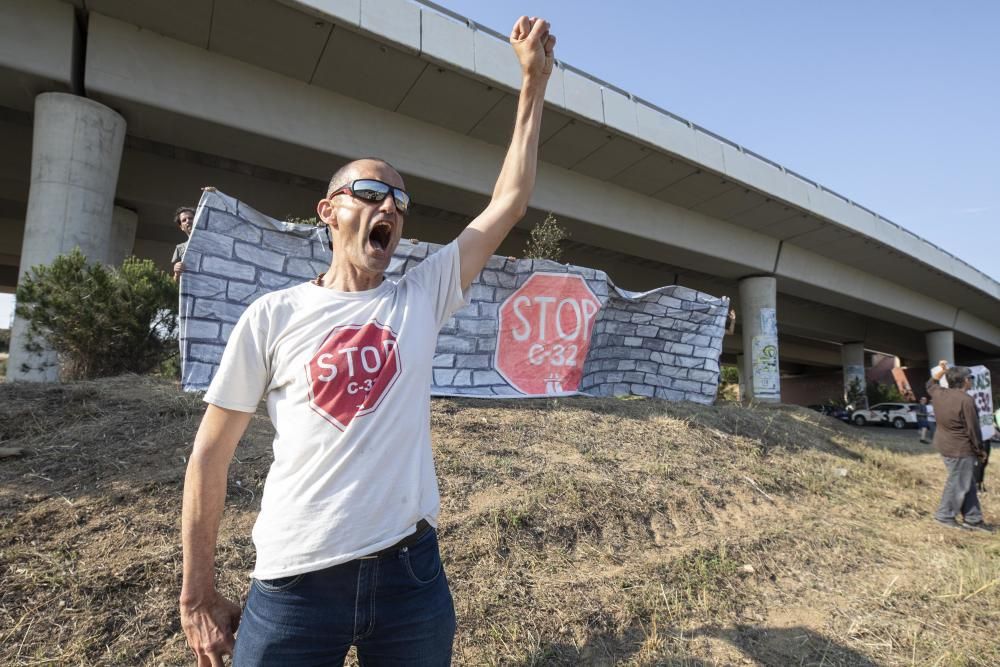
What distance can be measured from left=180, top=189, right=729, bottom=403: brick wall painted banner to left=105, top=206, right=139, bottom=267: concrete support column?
8952 mm

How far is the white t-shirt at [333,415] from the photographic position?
4.53 feet

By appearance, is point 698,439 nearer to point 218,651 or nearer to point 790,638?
point 790,638

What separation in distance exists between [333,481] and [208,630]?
51 cm

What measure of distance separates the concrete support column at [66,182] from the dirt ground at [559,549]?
4.85 meters

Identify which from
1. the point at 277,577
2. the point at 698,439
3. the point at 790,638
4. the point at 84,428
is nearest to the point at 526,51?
the point at 277,577

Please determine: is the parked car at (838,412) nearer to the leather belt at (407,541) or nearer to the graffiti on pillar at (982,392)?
the graffiti on pillar at (982,392)

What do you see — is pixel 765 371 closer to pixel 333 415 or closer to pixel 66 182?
pixel 66 182

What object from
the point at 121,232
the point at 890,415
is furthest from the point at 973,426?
the point at 890,415

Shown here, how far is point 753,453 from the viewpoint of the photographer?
635 cm

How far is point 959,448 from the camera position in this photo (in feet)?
19.4

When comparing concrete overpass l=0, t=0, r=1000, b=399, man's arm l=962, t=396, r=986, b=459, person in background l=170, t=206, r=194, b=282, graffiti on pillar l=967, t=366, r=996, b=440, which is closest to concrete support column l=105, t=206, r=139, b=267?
concrete overpass l=0, t=0, r=1000, b=399

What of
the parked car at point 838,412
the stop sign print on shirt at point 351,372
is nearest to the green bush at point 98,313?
the stop sign print on shirt at point 351,372

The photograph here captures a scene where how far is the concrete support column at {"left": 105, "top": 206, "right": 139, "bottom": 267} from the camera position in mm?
12477

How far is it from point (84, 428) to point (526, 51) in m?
4.66
